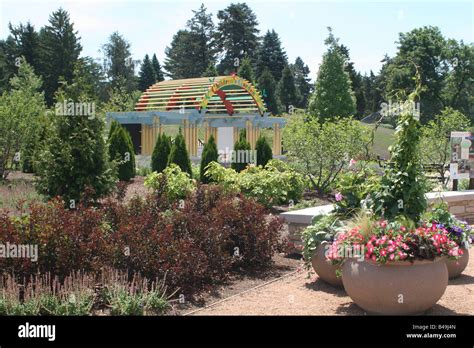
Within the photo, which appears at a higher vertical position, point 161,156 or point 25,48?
point 25,48

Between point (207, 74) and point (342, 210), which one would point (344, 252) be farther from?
point (207, 74)

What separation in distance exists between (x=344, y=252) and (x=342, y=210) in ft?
4.64

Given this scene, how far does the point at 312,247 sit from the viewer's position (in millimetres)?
6727

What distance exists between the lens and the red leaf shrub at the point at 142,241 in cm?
620

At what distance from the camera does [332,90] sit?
129 ft

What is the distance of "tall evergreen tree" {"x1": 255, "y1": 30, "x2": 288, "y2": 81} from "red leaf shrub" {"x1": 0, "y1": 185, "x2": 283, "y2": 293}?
5092cm

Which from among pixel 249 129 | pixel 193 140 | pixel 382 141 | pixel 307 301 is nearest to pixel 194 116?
pixel 193 140

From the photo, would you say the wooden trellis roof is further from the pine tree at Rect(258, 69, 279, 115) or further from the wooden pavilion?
the pine tree at Rect(258, 69, 279, 115)

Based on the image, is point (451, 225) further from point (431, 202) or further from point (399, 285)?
point (431, 202)

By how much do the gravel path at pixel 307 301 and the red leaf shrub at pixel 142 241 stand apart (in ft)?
2.11

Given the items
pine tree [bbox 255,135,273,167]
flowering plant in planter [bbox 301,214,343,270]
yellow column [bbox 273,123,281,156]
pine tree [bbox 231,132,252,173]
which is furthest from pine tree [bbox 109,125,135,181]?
flowering plant in planter [bbox 301,214,343,270]

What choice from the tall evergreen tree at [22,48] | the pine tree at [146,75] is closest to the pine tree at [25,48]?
the tall evergreen tree at [22,48]

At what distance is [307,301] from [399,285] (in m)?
1.32

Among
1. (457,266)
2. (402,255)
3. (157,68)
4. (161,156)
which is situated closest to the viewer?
(402,255)
